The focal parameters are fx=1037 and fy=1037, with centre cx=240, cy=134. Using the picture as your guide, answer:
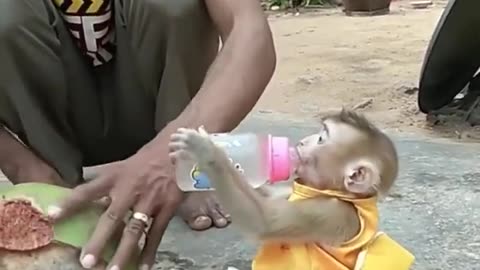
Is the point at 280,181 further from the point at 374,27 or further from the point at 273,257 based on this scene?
the point at 374,27

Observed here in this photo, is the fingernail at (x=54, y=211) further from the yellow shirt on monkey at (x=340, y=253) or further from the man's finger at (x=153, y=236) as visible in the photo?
the yellow shirt on monkey at (x=340, y=253)

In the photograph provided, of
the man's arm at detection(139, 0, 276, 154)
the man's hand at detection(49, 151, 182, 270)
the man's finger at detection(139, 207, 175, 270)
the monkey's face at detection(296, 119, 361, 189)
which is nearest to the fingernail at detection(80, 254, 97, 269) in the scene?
the man's hand at detection(49, 151, 182, 270)

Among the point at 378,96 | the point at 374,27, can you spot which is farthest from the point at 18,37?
the point at 374,27

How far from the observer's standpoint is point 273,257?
5.27 ft

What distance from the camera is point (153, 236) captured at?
1.70 metres

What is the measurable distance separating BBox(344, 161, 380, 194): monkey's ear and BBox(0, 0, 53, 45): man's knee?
735 millimetres

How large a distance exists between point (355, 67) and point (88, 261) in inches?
159

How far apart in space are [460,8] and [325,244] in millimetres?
1871

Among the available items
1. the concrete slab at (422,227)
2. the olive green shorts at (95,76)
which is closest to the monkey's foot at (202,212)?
the concrete slab at (422,227)

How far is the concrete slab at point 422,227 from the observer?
2039 mm

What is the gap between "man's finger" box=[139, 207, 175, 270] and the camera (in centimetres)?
168

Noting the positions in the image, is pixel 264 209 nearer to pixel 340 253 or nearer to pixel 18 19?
pixel 340 253

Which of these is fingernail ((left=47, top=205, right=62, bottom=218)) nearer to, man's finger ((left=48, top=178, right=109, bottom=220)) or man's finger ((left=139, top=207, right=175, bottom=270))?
man's finger ((left=48, top=178, right=109, bottom=220))

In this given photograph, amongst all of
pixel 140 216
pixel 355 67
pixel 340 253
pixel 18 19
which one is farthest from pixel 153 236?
pixel 355 67
